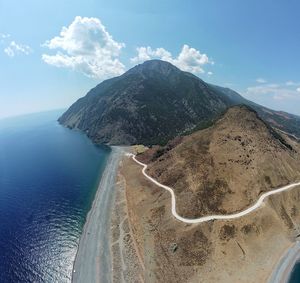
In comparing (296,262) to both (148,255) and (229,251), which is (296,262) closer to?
(229,251)

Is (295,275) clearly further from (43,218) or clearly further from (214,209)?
(43,218)

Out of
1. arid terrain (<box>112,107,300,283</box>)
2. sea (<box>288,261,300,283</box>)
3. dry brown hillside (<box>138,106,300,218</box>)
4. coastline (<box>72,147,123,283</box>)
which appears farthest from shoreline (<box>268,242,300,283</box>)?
coastline (<box>72,147,123,283</box>)

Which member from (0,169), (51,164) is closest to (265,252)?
(51,164)

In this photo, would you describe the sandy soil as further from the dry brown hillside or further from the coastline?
the coastline

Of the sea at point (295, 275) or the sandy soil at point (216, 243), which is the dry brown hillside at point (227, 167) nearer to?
the sandy soil at point (216, 243)

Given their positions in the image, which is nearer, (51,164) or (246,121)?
(246,121)

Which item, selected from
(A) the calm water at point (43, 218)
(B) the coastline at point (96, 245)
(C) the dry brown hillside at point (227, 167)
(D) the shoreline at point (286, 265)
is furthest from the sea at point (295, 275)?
(A) the calm water at point (43, 218)

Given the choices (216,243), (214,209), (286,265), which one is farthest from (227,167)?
(286,265)
